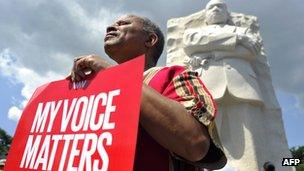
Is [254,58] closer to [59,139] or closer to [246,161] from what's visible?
[246,161]

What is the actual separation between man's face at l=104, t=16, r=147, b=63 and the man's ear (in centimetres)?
1

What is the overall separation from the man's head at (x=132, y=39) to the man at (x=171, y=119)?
0.13 m

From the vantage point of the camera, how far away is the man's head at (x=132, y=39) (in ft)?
4.40

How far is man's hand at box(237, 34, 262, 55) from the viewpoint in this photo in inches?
275

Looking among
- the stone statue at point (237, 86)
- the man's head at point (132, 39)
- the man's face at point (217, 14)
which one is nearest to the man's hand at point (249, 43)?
the stone statue at point (237, 86)

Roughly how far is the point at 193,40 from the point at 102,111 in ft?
20.2

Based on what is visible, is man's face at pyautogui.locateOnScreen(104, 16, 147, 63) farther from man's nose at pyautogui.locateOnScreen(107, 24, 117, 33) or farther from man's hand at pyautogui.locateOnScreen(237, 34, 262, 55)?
man's hand at pyautogui.locateOnScreen(237, 34, 262, 55)

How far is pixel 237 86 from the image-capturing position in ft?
22.7

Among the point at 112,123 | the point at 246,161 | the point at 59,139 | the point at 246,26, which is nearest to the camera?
the point at 112,123

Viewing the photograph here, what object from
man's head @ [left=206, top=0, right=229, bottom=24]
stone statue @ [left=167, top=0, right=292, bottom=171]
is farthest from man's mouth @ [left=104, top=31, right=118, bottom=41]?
man's head @ [left=206, top=0, right=229, bottom=24]

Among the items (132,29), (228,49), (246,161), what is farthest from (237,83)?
(132,29)

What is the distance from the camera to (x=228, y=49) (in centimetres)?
698

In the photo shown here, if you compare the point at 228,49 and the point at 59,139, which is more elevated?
the point at 228,49

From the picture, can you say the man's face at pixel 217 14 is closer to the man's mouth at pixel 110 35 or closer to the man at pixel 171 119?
the man's mouth at pixel 110 35
